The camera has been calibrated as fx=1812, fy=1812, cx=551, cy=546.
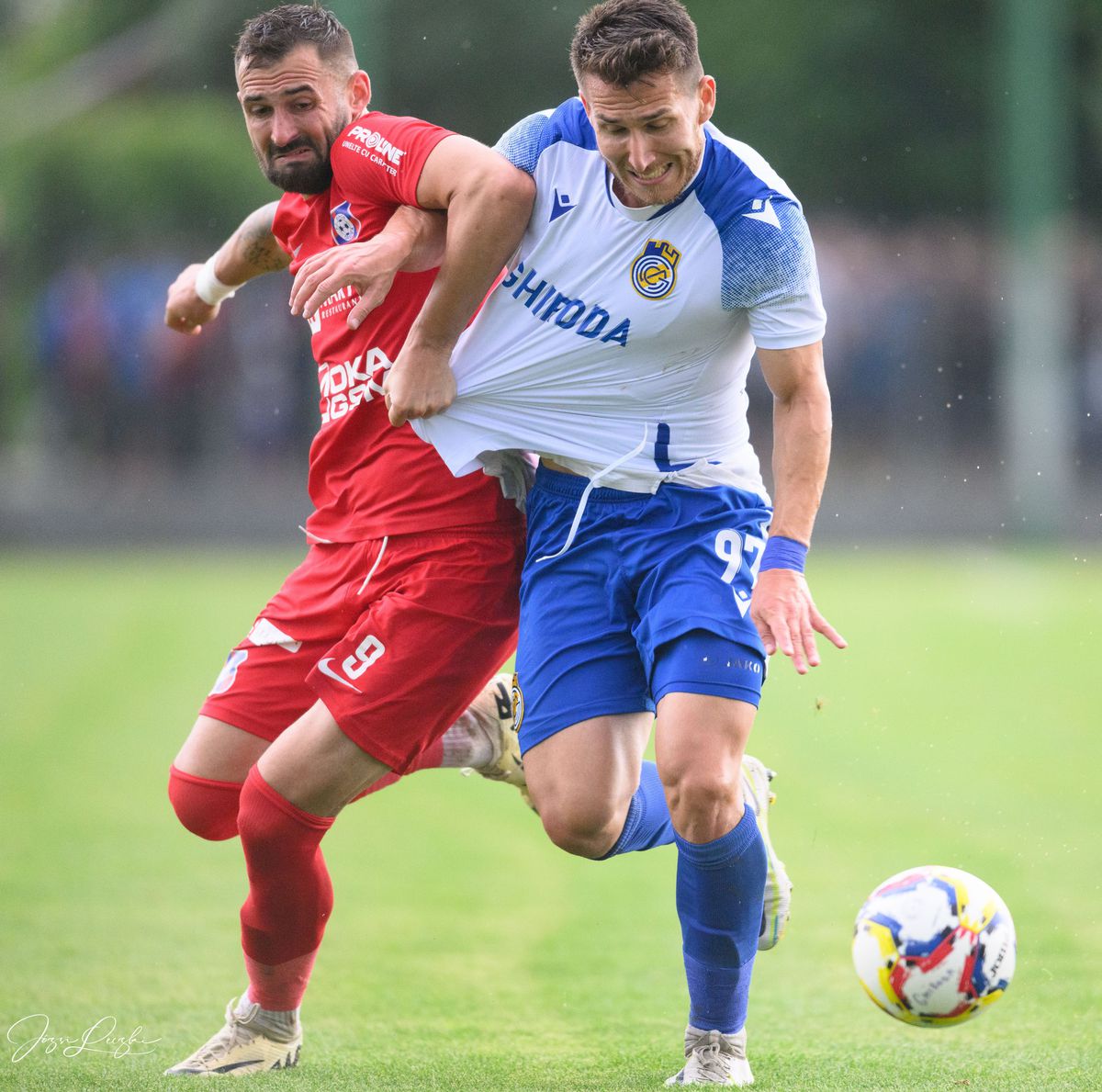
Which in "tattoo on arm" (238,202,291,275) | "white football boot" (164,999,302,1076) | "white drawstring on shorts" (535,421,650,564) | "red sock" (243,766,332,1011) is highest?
"tattoo on arm" (238,202,291,275)

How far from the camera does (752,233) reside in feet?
14.3

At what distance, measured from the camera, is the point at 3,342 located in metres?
21.0

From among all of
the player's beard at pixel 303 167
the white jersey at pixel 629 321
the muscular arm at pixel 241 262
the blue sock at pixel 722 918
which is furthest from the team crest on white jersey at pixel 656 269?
the blue sock at pixel 722 918

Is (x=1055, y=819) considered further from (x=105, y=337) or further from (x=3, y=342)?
(x=3, y=342)

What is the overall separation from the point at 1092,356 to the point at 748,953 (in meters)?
16.2

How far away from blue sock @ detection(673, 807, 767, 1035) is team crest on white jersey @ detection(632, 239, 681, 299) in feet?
4.27

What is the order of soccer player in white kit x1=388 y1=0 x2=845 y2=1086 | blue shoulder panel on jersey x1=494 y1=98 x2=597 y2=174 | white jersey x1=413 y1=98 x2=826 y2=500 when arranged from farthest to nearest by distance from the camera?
blue shoulder panel on jersey x1=494 y1=98 x2=597 y2=174, white jersey x1=413 y1=98 x2=826 y2=500, soccer player in white kit x1=388 y1=0 x2=845 y2=1086

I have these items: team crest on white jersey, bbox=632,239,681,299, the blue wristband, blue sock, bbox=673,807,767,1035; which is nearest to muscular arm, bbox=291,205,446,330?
team crest on white jersey, bbox=632,239,681,299

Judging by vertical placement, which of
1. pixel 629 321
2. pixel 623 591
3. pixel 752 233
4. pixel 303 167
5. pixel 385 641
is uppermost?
pixel 303 167

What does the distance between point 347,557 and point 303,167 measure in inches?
40.1

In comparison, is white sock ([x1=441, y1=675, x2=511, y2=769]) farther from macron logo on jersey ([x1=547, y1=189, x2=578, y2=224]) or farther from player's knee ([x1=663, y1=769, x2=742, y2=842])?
macron logo on jersey ([x1=547, y1=189, x2=578, y2=224])

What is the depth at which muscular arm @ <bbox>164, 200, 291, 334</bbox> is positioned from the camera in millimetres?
5191

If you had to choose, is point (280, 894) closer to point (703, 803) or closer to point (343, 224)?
point (703, 803)

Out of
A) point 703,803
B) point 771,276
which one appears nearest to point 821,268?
point 771,276
